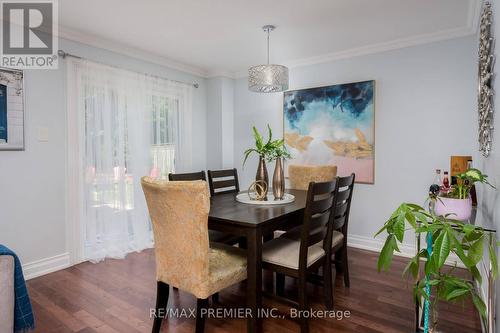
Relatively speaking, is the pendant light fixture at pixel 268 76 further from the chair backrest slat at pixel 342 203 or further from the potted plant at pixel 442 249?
the potted plant at pixel 442 249

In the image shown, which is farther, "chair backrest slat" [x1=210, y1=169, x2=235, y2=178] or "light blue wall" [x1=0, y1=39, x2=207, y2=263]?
"chair backrest slat" [x1=210, y1=169, x2=235, y2=178]

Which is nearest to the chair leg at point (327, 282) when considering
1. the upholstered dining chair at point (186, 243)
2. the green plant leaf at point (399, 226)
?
the upholstered dining chair at point (186, 243)

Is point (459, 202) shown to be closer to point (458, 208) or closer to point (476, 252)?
point (458, 208)

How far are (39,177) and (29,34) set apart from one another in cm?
132

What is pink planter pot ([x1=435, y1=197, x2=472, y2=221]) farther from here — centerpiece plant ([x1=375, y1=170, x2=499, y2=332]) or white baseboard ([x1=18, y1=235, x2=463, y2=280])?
white baseboard ([x1=18, y1=235, x2=463, y2=280])

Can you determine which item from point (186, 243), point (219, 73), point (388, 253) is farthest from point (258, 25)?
point (388, 253)

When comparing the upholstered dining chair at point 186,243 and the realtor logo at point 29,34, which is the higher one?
the realtor logo at point 29,34

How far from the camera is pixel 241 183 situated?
4.67 metres

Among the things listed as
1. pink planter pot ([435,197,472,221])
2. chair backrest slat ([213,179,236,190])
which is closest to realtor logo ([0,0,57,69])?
chair backrest slat ([213,179,236,190])

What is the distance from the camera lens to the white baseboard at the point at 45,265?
278cm

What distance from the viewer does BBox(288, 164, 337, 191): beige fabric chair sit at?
2.99 meters

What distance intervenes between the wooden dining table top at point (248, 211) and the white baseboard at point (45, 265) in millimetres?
1730

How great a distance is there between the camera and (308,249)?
2.07 meters

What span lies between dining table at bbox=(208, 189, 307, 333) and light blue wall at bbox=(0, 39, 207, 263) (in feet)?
6.01
